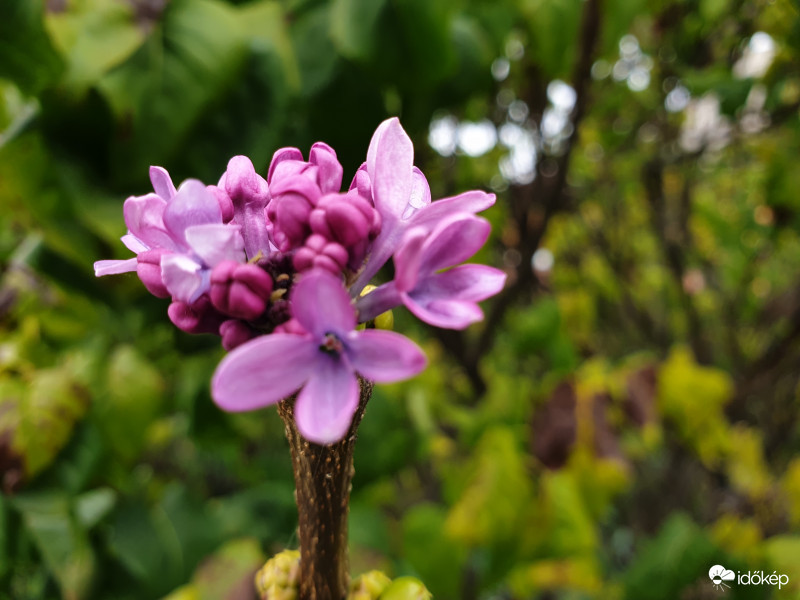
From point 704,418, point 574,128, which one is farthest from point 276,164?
point 704,418

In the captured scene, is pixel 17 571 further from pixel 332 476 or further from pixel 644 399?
pixel 644 399

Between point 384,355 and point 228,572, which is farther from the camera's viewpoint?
point 228,572

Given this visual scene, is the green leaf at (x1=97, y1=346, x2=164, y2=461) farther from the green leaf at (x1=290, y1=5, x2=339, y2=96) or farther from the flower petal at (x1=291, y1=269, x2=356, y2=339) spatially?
the flower petal at (x1=291, y1=269, x2=356, y2=339)

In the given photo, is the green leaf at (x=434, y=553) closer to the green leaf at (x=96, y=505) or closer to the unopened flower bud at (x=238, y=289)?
the green leaf at (x=96, y=505)

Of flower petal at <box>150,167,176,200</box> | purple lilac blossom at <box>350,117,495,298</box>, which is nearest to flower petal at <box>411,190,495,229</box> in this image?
purple lilac blossom at <box>350,117,495,298</box>

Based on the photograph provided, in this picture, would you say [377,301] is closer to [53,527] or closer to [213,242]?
[213,242]

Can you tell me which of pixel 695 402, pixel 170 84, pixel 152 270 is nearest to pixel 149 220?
pixel 152 270
